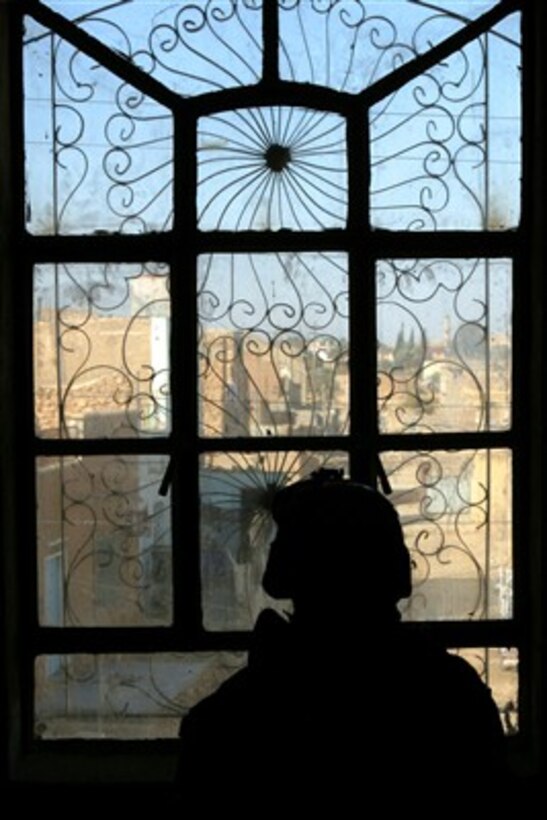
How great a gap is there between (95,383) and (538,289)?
0.90 m

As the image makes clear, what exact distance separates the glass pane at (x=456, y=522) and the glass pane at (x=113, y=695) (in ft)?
1.37

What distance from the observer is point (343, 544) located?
1.11 meters

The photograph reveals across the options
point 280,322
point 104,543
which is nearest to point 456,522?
point 280,322

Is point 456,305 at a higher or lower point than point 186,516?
higher

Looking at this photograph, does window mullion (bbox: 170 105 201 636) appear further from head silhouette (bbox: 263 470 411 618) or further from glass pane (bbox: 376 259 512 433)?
head silhouette (bbox: 263 470 411 618)

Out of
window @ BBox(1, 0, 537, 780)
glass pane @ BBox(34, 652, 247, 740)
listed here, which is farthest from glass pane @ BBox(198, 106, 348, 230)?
glass pane @ BBox(34, 652, 247, 740)

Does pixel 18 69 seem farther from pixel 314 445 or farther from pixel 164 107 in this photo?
pixel 314 445

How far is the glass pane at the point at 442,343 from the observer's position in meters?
2.14

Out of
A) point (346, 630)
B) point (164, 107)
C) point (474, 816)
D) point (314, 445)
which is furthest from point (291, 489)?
point (164, 107)

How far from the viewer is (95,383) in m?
2.15

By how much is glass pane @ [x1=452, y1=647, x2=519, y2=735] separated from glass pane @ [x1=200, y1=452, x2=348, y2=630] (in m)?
0.42

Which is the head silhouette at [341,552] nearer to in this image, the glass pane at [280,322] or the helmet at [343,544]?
the helmet at [343,544]

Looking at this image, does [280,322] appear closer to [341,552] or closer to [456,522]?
[456,522]

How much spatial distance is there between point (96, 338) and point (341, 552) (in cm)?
116
